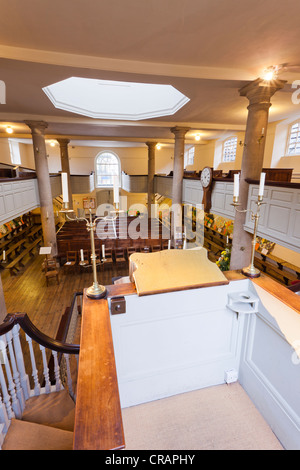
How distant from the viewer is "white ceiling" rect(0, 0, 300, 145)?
286 centimetres

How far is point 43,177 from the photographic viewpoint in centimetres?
884

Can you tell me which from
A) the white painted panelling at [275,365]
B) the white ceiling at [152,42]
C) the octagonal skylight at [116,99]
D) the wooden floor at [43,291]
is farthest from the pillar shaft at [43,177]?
the white painted panelling at [275,365]

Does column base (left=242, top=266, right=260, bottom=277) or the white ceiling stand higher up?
the white ceiling

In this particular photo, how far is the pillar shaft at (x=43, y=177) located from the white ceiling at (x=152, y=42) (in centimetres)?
257

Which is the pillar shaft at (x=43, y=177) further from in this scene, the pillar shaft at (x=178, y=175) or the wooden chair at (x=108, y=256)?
the pillar shaft at (x=178, y=175)

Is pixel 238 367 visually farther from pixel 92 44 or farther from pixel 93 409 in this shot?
pixel 92 44

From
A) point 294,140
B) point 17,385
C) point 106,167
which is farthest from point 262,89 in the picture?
point 106,167

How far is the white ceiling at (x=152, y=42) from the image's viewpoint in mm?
2861

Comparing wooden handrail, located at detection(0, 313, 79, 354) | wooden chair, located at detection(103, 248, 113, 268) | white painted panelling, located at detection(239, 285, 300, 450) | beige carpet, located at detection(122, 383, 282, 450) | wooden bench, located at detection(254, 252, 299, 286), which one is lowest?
wooden chair, located at detection(103, 248, 113, 268)

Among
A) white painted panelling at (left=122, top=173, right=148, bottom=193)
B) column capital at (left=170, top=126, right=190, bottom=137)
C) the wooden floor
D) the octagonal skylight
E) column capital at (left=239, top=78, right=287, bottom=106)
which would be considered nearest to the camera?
column capital at (left=239, top=78, right=287, bottom=106)

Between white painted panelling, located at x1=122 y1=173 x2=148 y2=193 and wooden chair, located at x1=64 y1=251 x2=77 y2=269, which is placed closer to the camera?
wooden chair, located at x1=64 y1=251 x2=77 y2=269

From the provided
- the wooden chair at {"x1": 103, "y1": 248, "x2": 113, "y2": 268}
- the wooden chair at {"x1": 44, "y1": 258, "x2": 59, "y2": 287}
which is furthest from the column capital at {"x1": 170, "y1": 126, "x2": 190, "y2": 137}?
the wooden chair at {"x1": 44, "y1": 258, "x2": 59, "y2": 287}

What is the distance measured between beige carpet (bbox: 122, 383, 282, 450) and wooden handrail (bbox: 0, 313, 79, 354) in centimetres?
115

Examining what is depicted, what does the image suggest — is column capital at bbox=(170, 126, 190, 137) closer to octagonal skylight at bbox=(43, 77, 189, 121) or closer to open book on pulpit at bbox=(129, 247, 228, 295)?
octagonal skylight at bbox=(43, 77, 189, 121)
